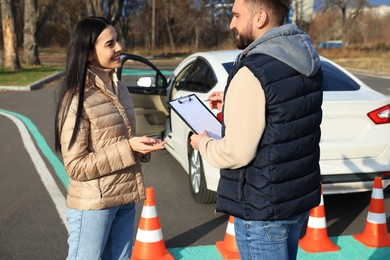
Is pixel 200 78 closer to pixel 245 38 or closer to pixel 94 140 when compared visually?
pixel 94 140

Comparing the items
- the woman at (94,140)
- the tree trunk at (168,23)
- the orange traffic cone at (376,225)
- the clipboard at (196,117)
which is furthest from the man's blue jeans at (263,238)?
the tree trunk at (168,23)

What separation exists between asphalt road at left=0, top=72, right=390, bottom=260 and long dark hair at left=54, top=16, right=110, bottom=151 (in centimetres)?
191

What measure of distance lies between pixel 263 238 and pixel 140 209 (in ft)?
10.1

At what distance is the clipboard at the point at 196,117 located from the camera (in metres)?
2.30

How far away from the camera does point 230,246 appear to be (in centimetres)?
391

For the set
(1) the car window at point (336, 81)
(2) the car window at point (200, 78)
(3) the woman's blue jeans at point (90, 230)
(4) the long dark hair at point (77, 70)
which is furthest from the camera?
(2) the car window at point (200, 78)

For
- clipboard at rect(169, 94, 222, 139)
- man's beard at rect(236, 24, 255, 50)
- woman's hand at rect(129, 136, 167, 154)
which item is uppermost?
man's beard at rect(236, 24, 255, 50)

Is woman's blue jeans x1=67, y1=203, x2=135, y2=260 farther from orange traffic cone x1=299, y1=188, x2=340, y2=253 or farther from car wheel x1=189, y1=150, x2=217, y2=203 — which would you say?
car wheel x1=189, y1=150, x2=217, y2=203

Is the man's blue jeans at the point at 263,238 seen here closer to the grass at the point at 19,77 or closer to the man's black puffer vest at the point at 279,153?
the man's black puffer vest at the point at 279,153

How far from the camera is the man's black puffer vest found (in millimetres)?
1908

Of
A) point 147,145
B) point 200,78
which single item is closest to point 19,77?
point 200,78

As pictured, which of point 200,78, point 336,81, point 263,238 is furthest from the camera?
point 200,78

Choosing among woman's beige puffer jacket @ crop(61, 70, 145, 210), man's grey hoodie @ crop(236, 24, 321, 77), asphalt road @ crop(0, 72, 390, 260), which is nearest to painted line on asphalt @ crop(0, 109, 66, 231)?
asphalt road @ crop(0, 72, 390, 260)

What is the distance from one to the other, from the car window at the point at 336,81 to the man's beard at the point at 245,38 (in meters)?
2.81
